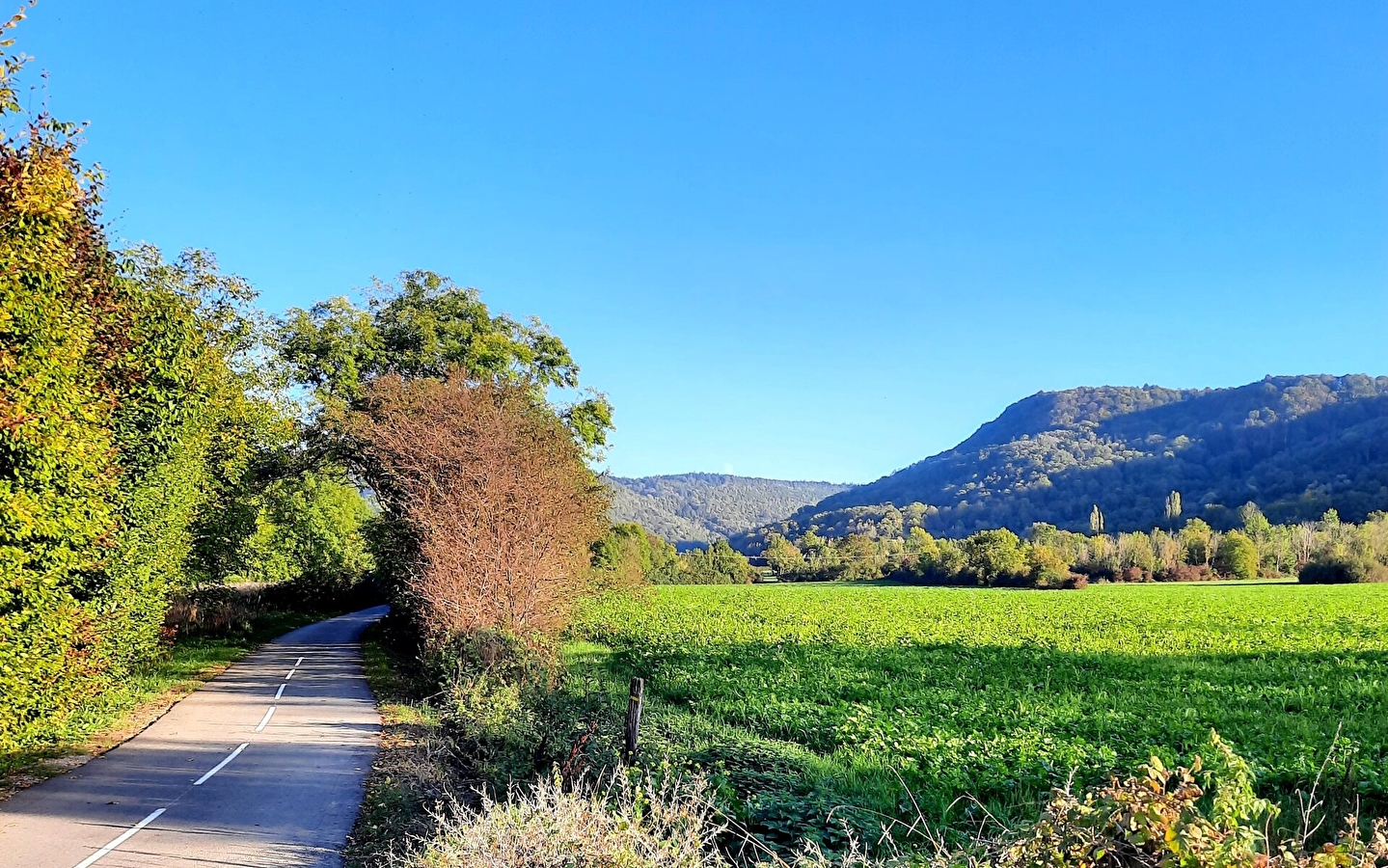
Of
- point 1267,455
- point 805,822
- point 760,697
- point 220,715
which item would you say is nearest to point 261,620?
point 220,715

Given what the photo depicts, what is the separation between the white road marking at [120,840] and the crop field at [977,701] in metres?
6.00

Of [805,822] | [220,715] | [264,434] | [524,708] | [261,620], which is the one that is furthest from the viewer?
[261,620]

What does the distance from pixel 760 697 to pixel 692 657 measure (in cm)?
722

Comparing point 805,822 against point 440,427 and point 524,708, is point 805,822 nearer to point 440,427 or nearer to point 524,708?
point 524,708

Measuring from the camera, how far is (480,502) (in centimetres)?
1717

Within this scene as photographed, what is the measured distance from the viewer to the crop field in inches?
348

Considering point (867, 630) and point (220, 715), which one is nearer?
point (220, 715)

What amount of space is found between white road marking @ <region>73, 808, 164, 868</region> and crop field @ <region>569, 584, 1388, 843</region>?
600 centimetres

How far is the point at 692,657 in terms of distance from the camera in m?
23.1

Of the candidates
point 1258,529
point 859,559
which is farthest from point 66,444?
point 1258,529

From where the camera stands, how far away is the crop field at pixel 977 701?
883cm

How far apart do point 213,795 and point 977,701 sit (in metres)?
12.9

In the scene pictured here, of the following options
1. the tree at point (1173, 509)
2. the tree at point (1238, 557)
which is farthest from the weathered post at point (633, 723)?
the tree at point (1173, 509)

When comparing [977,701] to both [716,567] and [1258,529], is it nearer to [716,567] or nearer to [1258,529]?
[716,567]
